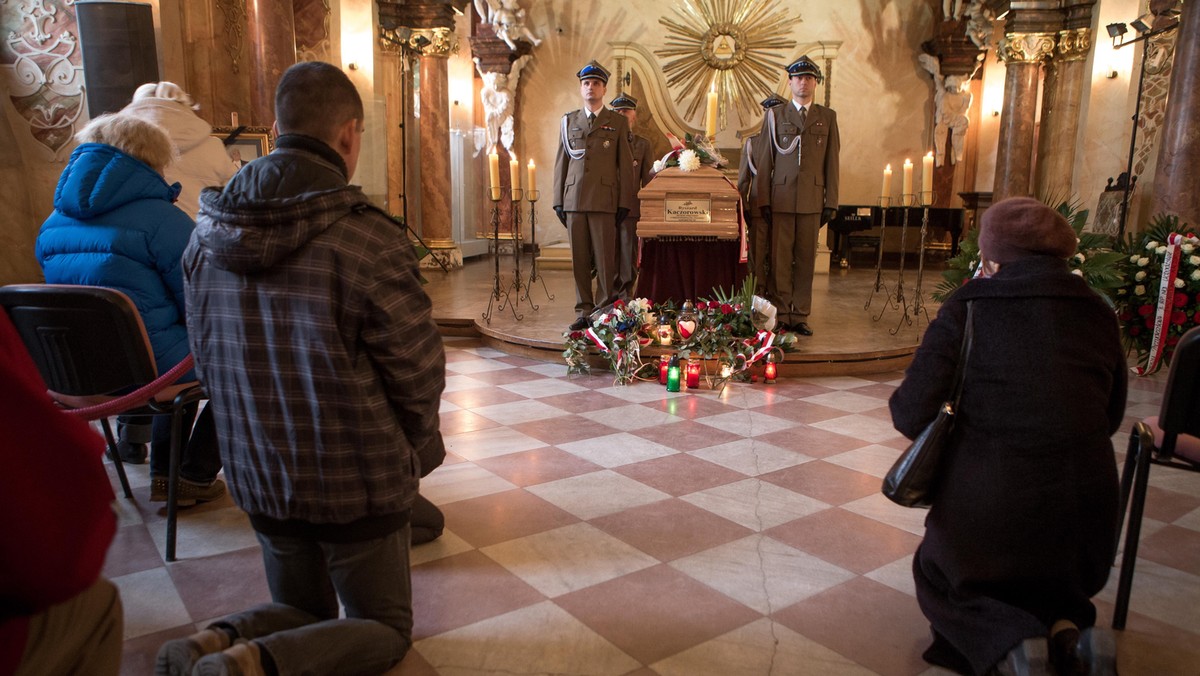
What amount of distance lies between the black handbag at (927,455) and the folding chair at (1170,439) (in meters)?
0.67

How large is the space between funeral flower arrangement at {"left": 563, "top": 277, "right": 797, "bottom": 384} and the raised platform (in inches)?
8.3

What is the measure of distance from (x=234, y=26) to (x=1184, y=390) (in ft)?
21.4

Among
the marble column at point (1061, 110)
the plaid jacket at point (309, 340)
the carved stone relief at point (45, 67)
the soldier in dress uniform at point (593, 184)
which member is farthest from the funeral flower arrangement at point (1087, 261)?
the marble column at point (1061, 110)

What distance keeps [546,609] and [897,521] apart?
157cm

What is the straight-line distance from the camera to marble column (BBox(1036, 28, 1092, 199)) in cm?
1171

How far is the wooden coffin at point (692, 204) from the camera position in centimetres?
621

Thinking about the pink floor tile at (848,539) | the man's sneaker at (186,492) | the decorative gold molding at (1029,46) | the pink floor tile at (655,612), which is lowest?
the pink floor tile at (848,539)

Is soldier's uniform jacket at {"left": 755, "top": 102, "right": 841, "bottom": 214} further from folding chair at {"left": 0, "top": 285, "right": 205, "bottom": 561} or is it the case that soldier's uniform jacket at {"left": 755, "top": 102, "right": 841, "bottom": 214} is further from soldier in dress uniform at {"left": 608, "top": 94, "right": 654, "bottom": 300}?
folding chair at {"left": 0, "top": 285, "right": 205, "bottom": 561}

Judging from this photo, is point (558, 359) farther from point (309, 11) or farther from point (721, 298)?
point (309, 11)

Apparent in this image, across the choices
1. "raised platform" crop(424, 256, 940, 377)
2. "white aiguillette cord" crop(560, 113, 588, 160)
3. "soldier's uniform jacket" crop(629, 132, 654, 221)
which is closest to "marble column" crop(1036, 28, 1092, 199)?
"raised platform" crop(424, 256, 940, 377)

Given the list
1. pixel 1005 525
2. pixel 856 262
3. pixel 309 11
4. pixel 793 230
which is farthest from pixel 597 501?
pixel 856 262

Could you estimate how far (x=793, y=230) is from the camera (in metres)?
6.78

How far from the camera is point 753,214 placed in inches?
270

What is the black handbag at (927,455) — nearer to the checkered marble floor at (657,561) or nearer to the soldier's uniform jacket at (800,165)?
the checkered marble floor at (657,561)
